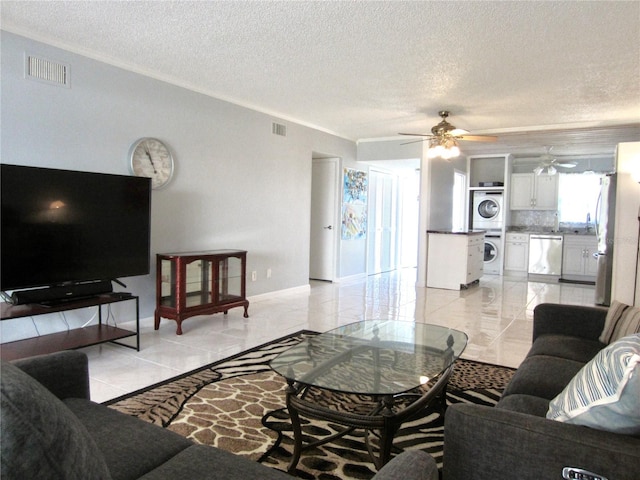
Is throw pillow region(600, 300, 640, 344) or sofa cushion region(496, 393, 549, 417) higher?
throw pillow region(600, 300, 640, 344)

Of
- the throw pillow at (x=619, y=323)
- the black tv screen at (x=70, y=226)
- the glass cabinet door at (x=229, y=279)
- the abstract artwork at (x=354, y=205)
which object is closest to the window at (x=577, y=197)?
the abstract artwork at (x=354, y=205)

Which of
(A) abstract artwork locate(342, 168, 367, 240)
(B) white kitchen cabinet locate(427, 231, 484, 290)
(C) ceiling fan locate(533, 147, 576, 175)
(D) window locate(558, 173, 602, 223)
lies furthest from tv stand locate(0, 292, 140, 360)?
(D) window locate(558, 173, 602, 223)

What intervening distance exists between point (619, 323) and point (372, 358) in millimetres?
1305

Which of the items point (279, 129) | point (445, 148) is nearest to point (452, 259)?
point (445, 148)

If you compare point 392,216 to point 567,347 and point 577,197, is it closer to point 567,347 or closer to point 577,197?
Result: point 577,197

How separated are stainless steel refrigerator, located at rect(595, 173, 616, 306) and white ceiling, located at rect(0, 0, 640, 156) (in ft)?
2.98

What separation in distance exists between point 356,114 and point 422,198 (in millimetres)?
2224

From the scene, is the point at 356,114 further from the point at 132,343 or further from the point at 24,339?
the point at 24,339

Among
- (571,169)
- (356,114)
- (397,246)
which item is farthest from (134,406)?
(571,169)

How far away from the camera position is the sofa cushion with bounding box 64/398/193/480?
1230 millimetres

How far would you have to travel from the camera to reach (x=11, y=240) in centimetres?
290

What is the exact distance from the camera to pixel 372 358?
2.42 m

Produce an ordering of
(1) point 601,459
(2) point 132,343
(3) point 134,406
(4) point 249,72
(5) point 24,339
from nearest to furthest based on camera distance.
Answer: (1) point 601,459, (3) point 134,406, (5) point 24,339, (2) point 132,343, (4) point 249,72

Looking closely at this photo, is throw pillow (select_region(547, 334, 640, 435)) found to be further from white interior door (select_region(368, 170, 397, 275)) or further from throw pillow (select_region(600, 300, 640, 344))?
white interior door (select_region(368, 170, 397, 275))
